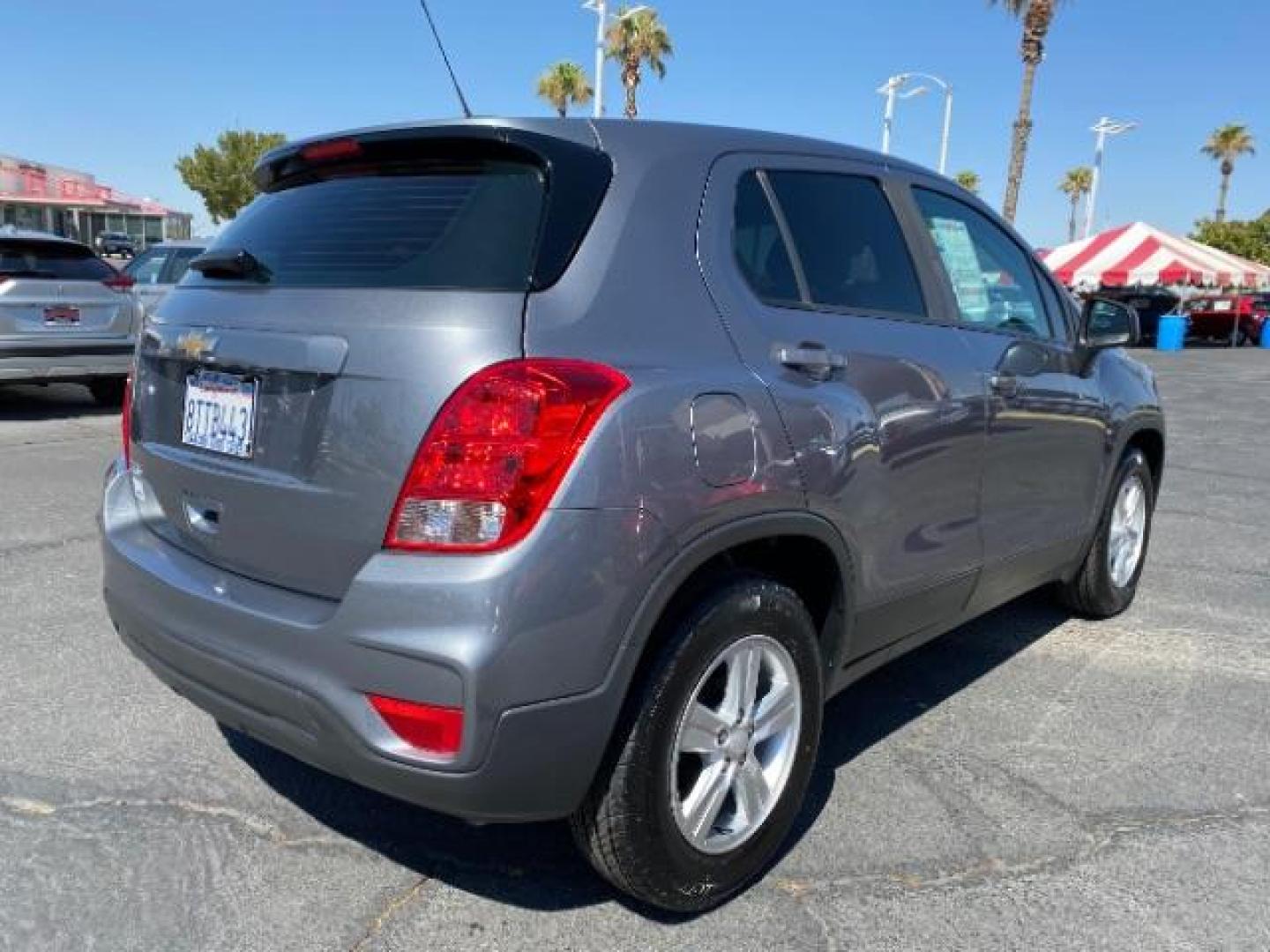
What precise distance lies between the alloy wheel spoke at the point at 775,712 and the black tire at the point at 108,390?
387 inches

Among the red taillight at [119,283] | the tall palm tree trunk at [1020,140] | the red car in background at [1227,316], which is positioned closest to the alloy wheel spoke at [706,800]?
the red taillight at [119,283]

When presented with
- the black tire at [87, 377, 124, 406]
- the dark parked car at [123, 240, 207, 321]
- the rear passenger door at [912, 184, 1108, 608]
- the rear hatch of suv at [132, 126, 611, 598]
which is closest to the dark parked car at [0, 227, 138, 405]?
the black tire at [87, 377, 124, 406]

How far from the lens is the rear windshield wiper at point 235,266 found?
8.58 ft

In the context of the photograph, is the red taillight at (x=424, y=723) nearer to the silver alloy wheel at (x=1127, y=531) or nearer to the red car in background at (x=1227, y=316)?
the silver alloy wheel at (x=1127, y=531)

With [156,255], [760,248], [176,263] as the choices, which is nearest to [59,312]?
[176,263]

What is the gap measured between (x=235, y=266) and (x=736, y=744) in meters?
1.67

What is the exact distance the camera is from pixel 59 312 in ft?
30.9

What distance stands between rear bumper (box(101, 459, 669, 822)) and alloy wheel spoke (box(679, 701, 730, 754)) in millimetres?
286

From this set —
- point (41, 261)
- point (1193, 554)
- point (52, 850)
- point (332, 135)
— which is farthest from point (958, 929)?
point (41, 261)

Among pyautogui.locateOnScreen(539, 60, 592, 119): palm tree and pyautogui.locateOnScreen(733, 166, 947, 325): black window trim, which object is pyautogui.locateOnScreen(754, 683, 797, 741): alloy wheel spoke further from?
pyautogui.locateOnScreen(539, 60, 592, 119): palm tree

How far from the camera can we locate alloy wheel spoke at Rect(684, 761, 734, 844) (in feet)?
8.08

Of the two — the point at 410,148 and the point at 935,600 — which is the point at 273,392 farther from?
the point at 935,600

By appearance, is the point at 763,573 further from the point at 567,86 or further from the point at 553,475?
the point at 567,86

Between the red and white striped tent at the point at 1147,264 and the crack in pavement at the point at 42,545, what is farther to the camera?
the red and white striped tent at the point at 1147,264
